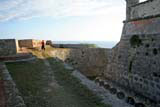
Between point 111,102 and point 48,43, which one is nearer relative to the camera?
point 111,102

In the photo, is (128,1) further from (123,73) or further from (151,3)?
(123,73)

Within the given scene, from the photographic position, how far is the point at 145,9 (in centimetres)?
859

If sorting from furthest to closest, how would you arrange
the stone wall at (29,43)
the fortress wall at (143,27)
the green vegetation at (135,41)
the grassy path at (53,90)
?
1. the stone wall at (29,43)
2. the green vegetation at (135,41)
3. the fortress wall at (143,27)
4. the grassy path at (53,90)

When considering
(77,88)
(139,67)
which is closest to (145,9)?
(139,67)

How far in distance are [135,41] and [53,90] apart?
5.24 metres

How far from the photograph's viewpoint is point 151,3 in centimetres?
819

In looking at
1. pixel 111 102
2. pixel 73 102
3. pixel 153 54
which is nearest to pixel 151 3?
pixel 153 54

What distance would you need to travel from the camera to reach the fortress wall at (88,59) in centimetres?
1538

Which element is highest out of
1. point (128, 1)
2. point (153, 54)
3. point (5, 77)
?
point (128, 1)

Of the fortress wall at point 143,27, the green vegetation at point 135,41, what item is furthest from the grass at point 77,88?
the fortress wall at point 143,27

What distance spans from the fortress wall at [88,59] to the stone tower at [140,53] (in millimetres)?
4642

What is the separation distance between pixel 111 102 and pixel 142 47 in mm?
4266

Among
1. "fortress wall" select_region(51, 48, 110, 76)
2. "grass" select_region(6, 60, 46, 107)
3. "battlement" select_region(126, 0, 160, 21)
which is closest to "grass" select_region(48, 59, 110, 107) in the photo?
"grass" select_region(6, 60, 46, 107)

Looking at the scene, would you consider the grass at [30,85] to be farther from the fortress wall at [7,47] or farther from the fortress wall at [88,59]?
the fortress wall at [88,59]
